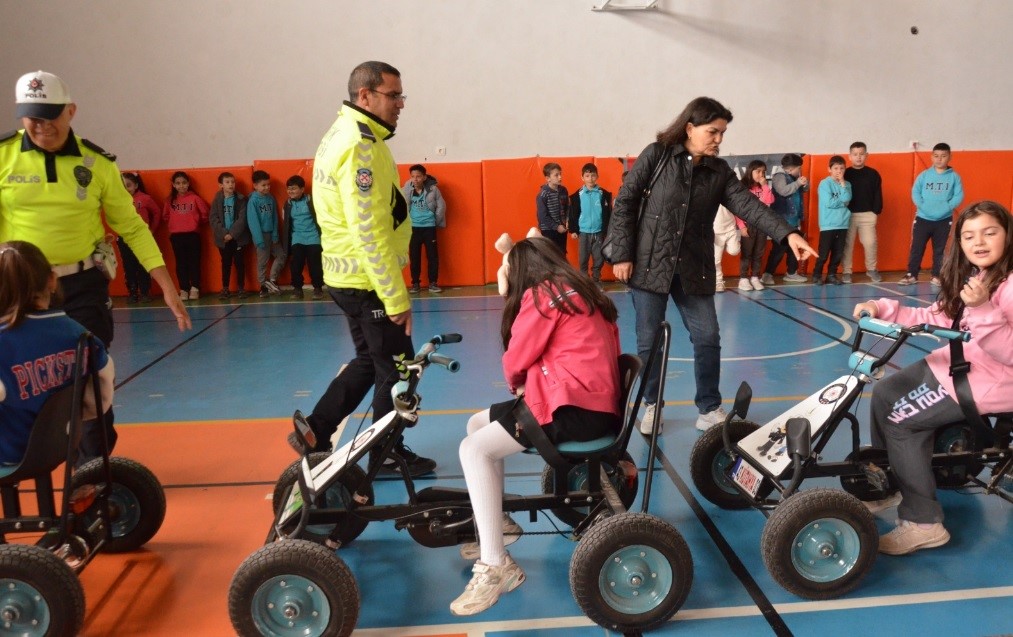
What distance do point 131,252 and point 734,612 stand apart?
1003 cm

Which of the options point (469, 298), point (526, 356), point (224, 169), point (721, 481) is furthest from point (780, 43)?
point (526, 356)

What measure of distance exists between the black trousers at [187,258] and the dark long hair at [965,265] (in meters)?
9.74

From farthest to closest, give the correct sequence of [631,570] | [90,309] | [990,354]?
[90,309] → [990,354] → [631,570]

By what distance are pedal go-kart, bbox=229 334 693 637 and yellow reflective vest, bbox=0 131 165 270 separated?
1.63m

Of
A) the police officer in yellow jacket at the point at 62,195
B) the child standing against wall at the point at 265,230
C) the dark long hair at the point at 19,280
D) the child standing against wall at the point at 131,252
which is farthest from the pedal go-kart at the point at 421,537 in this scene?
the child standing against wall at the point at 131,252

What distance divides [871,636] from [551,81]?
9611 mm

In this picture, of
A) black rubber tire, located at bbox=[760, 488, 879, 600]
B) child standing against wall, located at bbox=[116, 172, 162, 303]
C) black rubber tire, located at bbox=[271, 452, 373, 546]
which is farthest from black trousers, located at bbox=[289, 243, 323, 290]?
black rubber tire, located at bbox=[760, 488, 879, 600]

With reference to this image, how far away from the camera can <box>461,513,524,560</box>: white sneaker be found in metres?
3.24

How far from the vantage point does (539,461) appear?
14.5 ft

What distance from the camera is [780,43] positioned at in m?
11.4

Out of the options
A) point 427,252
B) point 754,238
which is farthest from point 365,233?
point 754,238

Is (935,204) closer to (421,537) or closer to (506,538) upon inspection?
(506,538)

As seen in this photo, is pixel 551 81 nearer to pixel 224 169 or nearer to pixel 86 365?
pixel 224 169

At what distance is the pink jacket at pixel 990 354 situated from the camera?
3.09m
